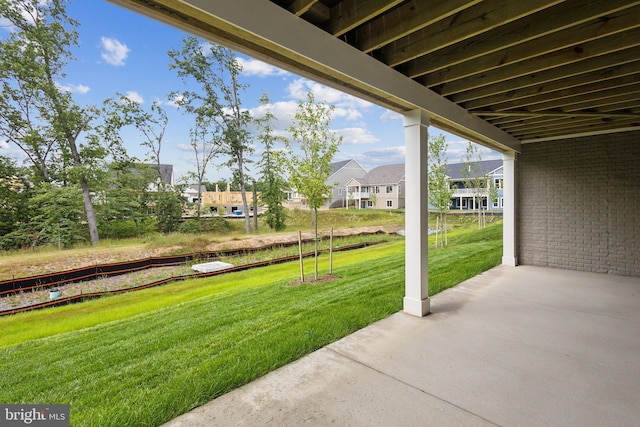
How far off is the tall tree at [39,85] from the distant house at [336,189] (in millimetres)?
2769

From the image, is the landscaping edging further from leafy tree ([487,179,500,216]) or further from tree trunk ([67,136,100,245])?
leafy tree ([487,179,500,216])

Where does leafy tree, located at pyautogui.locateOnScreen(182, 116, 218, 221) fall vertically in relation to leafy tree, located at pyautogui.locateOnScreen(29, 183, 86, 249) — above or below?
above

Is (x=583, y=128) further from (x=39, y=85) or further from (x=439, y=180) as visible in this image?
(x=39, y=85)

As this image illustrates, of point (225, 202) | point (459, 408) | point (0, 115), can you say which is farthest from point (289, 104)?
point (459, 408)

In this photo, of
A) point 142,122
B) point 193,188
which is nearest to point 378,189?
point 193,188

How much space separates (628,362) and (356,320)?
2140mm

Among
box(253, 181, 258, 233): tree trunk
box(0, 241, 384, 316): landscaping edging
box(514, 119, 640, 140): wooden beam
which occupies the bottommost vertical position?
box(0, 241, 384, 316): landscaping edging

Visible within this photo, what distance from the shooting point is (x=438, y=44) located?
216 cm

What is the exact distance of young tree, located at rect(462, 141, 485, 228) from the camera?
10.1m

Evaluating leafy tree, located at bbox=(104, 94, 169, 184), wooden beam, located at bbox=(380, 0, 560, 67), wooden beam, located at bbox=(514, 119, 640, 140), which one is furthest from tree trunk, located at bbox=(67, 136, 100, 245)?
wooden beam, located at bbox=(514, 119, 640, 140)

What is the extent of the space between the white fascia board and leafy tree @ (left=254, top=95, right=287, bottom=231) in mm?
2466

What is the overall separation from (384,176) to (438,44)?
7531mm

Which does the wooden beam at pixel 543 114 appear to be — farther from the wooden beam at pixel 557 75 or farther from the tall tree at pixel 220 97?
the tall tree at pixel 220 97

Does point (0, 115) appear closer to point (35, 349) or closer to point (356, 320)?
point (35, 349)
